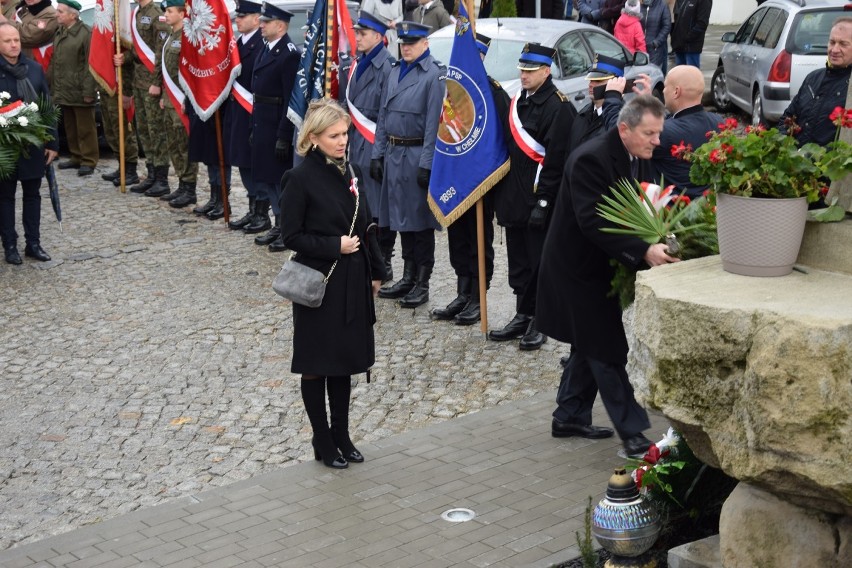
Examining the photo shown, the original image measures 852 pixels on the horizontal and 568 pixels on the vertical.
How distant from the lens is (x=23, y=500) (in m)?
6.41

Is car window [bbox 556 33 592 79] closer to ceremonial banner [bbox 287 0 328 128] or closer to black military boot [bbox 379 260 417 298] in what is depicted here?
ceremonial banner [bbox 287 0 328 128]

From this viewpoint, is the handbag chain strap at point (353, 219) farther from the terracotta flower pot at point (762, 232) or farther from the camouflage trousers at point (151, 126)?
the camouflage trousers at point (151, 126)

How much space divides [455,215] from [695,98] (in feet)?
7.58

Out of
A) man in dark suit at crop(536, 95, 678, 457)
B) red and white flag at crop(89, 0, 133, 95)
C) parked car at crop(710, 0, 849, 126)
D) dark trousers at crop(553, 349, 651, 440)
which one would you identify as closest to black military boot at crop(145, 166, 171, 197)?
red and white flag at crop(89, 0, 133, 95)

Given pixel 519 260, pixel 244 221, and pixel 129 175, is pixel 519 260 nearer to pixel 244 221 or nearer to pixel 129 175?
pixel 244 221

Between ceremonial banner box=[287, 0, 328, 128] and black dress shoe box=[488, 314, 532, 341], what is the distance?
10.2ft

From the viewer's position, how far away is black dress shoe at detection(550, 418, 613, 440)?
698cm

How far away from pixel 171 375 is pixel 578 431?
9.44 ft

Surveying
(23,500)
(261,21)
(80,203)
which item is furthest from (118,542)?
(80,203)

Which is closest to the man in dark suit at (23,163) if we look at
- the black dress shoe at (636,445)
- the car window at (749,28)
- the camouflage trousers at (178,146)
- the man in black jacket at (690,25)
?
the camouflage trousers at (178,146)

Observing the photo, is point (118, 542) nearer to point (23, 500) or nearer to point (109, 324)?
point (23, 500)

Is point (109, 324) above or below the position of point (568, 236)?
below

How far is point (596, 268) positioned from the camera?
21.4 ft

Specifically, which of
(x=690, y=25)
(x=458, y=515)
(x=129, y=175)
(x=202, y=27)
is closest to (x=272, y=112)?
(x=202, y=27)
